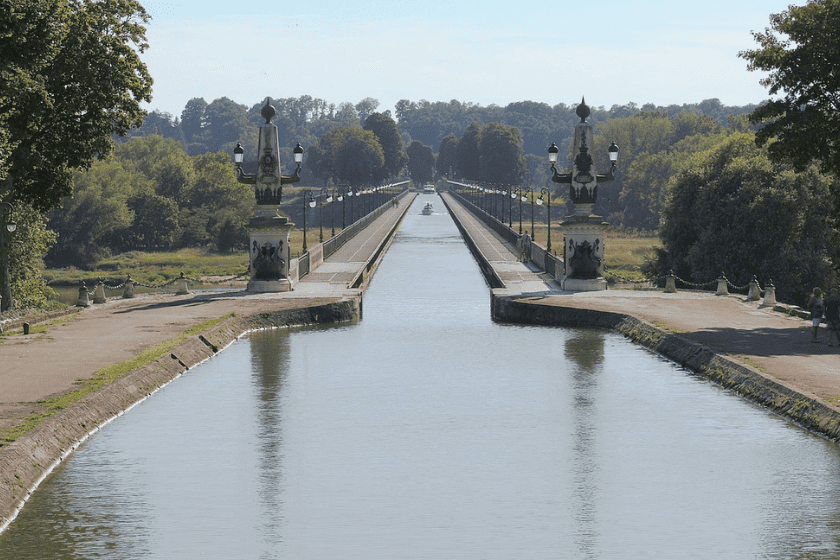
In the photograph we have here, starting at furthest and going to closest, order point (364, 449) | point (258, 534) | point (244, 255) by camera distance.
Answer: point (244, 255) < point (364, 449) < point (258, 534)

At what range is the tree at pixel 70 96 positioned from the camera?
36.2 meters

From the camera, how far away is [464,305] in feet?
175

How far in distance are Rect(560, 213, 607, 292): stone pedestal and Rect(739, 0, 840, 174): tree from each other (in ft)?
35.1

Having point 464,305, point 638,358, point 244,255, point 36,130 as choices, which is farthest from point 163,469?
point 244,255

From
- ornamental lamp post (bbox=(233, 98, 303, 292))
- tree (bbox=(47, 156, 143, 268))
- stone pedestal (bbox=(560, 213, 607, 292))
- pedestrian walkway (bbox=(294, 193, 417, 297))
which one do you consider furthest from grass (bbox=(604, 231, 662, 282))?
tree (bbox=(47, 156, 143, 268))

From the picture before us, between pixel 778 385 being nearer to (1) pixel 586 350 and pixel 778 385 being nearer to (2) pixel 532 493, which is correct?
(2) pixel 532 493

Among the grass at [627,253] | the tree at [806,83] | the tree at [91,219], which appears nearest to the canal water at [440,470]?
the tree at [806,83]

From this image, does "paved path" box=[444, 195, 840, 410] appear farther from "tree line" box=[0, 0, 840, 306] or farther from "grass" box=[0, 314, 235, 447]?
"grass" box=[0, 314, 235, 447]

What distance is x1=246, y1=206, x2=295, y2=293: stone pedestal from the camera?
151ft

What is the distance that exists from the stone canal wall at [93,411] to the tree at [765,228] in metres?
25.9

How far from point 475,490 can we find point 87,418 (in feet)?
27.6

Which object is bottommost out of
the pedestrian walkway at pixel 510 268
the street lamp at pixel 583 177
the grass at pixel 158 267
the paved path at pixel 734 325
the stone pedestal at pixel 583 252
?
the grass at pixel 158 267

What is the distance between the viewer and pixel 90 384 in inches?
1002

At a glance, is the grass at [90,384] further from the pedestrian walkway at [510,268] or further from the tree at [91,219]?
the tree at [91,219]
